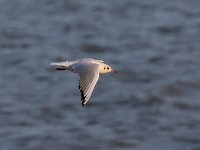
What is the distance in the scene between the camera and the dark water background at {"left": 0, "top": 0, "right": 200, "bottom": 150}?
68.2 ft

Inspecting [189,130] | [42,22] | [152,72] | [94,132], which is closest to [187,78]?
[152,72]

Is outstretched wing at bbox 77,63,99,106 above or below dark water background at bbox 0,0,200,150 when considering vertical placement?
above

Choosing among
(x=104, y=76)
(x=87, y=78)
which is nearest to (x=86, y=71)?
(x=87, y=78)

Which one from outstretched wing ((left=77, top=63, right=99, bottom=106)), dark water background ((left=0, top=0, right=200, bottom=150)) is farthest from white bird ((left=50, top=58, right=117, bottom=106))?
dark water background ((left=0, top=0, right=200, bottom=150))

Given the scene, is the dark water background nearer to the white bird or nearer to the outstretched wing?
the white bird

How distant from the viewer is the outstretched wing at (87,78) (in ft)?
26.3

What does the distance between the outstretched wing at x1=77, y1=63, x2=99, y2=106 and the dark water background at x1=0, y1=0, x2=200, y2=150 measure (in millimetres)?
11734

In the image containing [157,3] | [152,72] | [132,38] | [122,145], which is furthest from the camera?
[157,3]

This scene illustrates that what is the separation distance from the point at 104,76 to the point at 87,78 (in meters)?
15.2

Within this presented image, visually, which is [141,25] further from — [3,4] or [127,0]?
[3,4]

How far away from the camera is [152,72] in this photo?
78.2 feet

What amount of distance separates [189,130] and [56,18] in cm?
779

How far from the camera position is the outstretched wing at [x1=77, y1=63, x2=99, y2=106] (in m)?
8.02

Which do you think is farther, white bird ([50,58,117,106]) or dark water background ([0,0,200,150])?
dark water background ([0,0,200,150])
